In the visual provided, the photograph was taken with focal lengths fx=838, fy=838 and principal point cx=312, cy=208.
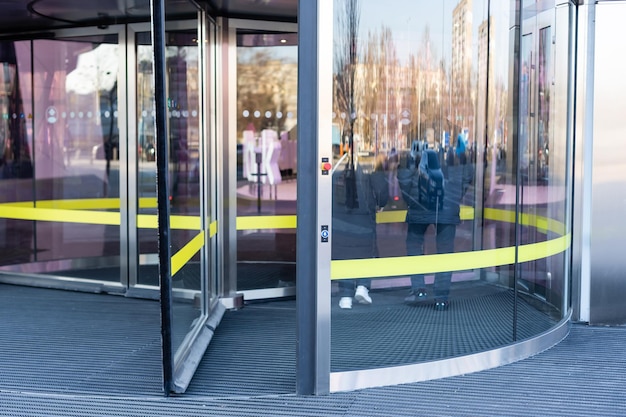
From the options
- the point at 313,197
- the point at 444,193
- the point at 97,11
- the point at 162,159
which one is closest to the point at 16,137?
the point at 97,11

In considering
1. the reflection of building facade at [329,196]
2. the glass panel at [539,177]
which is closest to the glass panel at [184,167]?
the reflection of building facade at [329,196]

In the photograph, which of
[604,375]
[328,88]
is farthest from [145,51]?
[604,375]

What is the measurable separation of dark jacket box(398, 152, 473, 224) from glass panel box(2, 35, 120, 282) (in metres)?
4.08

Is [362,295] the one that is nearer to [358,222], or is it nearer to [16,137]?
[358,222]

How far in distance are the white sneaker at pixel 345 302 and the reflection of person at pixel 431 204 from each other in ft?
1.36

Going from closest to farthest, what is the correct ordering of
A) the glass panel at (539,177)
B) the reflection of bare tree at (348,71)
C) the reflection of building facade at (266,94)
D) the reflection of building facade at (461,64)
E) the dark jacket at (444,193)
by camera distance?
the reflection of bare tree at (348,71) → the dark jacket at (444,193) → the reflection of building facade at (461,64) → the glass panel at (539,177) → the reflection of building facade at (266,94)

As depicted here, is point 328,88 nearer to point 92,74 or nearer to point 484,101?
point 484,101

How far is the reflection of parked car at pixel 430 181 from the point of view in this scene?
17.1 feet

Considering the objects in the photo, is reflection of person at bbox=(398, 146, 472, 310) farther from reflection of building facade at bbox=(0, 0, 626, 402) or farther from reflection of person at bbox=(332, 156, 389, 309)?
reflection of person at bbox=(332, 156, 389, 309)

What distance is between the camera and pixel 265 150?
25.5 ft

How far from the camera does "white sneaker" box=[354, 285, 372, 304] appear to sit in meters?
5.10

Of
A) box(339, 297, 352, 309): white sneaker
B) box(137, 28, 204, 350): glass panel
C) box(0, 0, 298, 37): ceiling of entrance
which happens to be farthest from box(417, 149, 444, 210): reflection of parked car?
box(0, 0, 298, 37): ceiling of entrance

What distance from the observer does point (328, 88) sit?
4.85 meters

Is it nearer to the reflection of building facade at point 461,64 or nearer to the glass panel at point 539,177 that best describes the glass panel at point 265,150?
the glass panel at point 539,177
